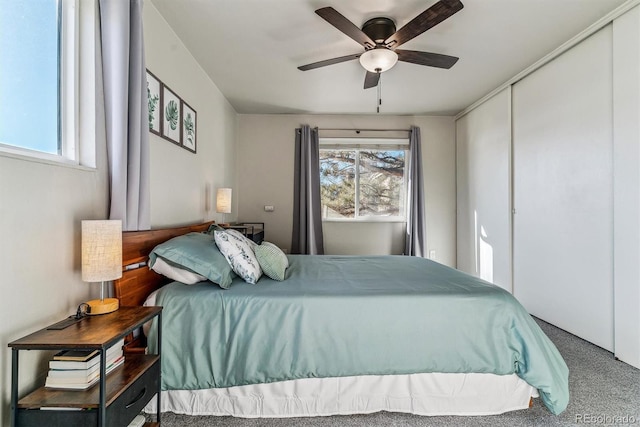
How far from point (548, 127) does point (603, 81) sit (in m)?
0.57

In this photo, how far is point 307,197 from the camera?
13.9ft

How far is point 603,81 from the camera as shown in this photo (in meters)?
2.27

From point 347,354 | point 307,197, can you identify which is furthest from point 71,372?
point 307,197

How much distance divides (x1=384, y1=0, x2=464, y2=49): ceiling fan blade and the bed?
1.65m

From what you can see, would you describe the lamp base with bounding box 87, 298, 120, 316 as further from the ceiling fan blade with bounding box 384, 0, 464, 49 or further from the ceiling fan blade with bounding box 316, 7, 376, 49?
the ceiling fan blade with bounding box 384, 0, 464, 49

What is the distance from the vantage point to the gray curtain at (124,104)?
148 cm

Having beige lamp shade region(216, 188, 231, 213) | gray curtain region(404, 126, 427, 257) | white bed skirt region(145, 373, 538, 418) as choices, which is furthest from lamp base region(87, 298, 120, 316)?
gray curtain region(404, 126, 427, 257)

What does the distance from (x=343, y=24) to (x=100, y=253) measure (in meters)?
1.91

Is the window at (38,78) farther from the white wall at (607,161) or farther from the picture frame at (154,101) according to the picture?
the white wall at (607,161)

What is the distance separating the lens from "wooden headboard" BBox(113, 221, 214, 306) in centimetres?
148

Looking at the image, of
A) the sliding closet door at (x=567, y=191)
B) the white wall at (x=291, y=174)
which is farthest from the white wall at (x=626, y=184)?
the white wall at (x=291, y=174)

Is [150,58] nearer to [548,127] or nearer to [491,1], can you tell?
[491,1]

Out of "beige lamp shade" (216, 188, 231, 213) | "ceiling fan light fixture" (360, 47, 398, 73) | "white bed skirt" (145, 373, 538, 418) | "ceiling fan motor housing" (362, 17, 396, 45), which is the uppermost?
"ceiling fan motor housing" (362, 17, 396, 45)

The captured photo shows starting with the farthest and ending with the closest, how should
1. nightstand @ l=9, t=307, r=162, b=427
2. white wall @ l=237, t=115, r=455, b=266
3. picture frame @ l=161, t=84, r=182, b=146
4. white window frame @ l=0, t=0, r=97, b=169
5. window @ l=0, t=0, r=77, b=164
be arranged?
white wall @ l=237, t=115, r=455, b=266 → picture frame @ l=161, t=84, r=182, b=146 → white window frame @ l=0, t=0, r=97, b=169 → window @ l=0, t=0, r=77, b=164 → nightstand @ l=9, t=307, r=162, b=427
